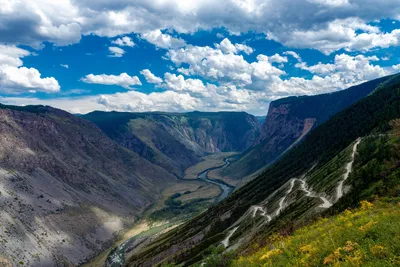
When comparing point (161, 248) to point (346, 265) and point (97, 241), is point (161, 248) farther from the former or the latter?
point (346, 265)

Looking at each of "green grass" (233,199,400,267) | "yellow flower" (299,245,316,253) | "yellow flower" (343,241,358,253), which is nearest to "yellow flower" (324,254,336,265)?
"green grass" (233,199,400,267)

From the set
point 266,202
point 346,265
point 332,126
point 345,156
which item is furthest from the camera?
point 332,126

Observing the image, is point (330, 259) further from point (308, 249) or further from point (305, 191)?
point (305, 191)

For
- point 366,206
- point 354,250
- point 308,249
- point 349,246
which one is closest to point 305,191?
point 366,206

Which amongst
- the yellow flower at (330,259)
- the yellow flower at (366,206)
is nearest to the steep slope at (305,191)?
the yellow flower at (366,206)

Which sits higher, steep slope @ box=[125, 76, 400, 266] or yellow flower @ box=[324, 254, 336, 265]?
yellow flower @ box=[324, 254, 336, 265]

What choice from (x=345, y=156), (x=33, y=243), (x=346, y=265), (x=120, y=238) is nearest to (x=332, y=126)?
(x=345, y=156)

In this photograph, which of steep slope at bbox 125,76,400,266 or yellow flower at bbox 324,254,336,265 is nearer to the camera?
yellow flower at bbox 324,254,336,265

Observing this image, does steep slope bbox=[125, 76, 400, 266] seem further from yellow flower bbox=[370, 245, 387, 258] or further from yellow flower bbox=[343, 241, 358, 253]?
yellow flower bbox=[370, 245, 387, 258]
